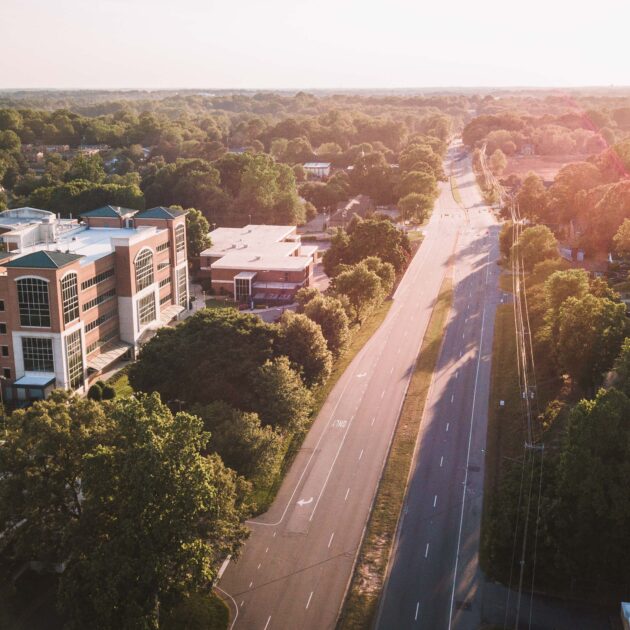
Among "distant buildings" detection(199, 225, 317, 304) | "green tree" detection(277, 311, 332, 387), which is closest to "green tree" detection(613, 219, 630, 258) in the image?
"distant buildings" detection(199, 225, 317, 304)

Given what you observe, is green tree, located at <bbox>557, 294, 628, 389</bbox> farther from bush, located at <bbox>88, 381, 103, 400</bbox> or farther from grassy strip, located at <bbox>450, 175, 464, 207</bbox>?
A: grassy strip, located at <bbox>450, 175, 464, 207</bbox>

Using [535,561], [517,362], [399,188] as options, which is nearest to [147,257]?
[517,362]

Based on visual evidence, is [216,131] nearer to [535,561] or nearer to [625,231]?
[625,231]

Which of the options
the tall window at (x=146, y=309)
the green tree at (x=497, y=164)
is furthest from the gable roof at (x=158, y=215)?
the green tree at (x=497, y=164)

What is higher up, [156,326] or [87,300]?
[87,300]

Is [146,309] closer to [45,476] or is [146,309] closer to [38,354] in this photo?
[38,354]

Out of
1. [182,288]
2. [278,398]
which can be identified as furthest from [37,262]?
[182,288]
